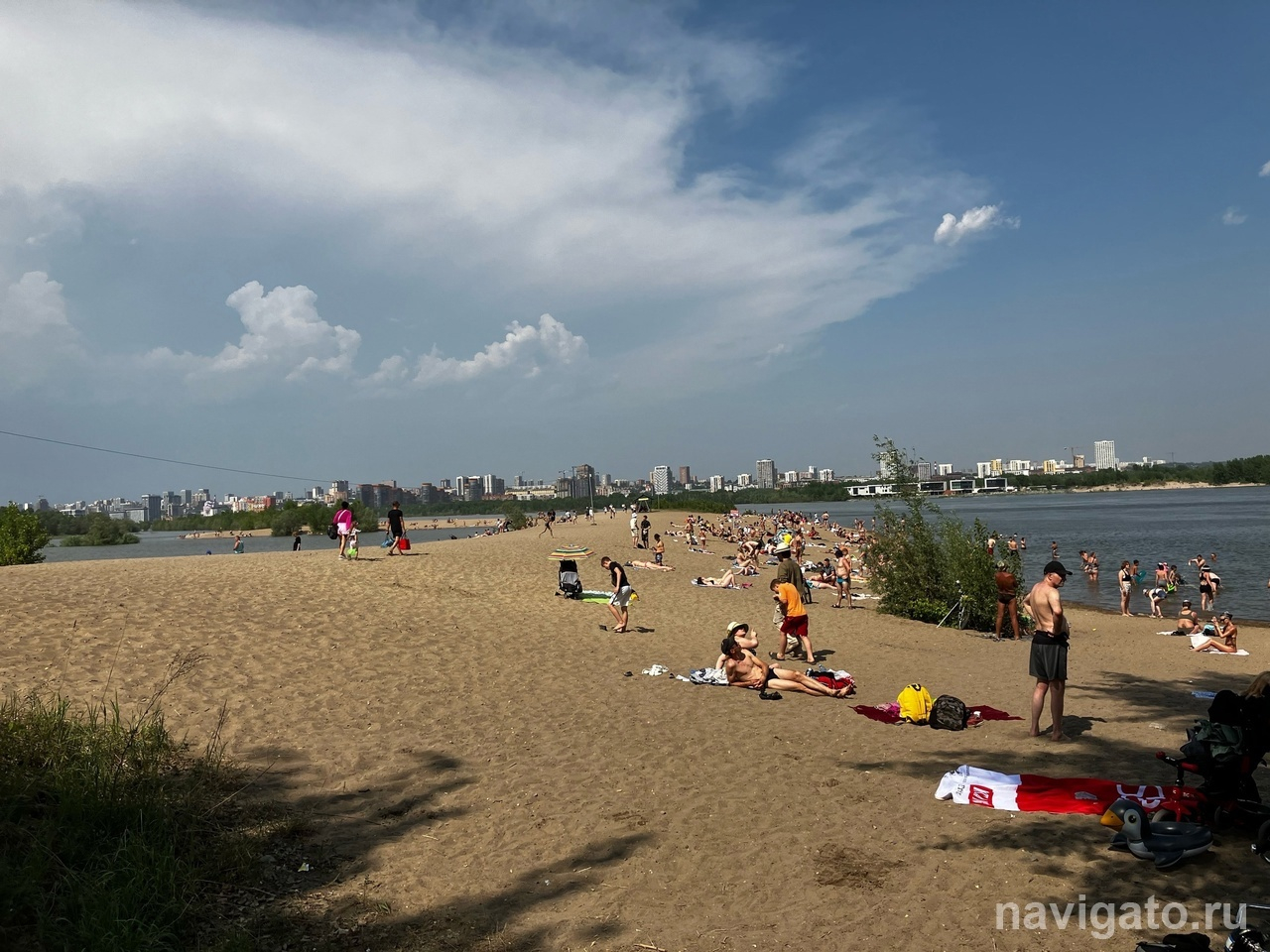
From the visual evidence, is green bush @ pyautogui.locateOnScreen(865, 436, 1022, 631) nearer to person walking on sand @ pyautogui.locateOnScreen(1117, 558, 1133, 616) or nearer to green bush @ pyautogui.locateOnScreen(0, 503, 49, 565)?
person walking on sand @ pyautogui.locateOnScreen(1117, 558, 1133, 616)

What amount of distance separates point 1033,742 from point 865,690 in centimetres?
300

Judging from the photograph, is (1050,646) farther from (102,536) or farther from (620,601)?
(102,536)

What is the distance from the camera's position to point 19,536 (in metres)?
26.0

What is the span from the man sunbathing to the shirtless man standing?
2649 millimetres

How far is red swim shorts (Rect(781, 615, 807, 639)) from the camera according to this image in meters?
11.9

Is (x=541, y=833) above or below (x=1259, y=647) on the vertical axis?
above

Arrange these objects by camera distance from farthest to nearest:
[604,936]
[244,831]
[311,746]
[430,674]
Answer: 1. [430,674]
2. [311,746]
3. [244,831]
4. [604,936]

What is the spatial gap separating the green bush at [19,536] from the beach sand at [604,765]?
1432cm

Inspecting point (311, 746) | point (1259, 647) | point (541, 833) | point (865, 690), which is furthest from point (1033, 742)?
point (1259, 647)

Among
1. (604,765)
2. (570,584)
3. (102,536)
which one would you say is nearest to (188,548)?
(102,536)

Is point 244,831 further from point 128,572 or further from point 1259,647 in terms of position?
point 1259,647

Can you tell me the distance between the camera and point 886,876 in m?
4.66

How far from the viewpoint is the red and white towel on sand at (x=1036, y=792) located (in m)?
5.39

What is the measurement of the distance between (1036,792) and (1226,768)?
119 centimetres
